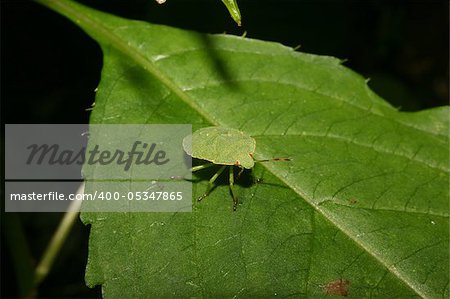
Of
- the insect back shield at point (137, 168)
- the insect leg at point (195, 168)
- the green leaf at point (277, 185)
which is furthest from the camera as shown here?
the insect leg at point (195, 168)

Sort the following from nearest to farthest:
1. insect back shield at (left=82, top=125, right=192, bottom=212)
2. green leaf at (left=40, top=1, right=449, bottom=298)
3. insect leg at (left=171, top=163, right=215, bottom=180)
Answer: green leaf at (left=40, top=1, right=449, bottom=298)
insect back shield at (left=82, top=125, right=192, bottom=212)
insect leg at (left=171, top=163, right=215, bottom=180)

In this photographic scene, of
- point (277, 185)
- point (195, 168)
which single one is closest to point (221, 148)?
point (195, 168)

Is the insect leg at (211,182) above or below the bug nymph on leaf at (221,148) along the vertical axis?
below

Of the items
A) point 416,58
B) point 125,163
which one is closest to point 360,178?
point 125,163

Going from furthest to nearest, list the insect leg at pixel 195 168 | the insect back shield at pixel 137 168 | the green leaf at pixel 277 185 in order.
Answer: the insect leg at pixel 195 168 → the insect back shield at pixel 137 168 → the green leaf at pixel 277 185

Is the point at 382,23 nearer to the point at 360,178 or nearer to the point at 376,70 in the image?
the point at 376,70

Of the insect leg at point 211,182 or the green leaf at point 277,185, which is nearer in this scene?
the green leaf at point 277,185
